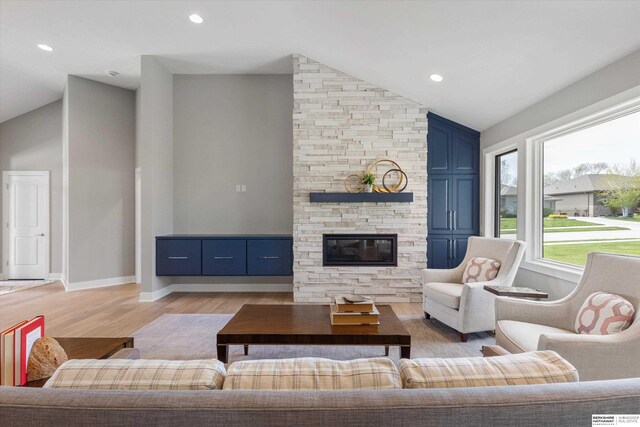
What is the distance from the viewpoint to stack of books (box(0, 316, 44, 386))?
1389 mm

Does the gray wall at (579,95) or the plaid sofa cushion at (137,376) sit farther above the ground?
the gray wall at (579,95)

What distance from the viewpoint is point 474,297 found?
3.26 m

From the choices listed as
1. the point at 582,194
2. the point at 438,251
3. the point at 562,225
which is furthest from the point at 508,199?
the point at 582,194

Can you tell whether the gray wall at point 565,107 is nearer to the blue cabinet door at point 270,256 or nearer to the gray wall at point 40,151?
the blue cabinet door at point 270,256

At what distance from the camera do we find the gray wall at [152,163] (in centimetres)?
472

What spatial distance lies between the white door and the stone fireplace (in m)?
4.84

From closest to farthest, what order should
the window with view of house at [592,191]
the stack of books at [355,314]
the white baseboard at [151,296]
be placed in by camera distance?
the stack of books at [355,314]
the window with view of house at [592,191]
the white baseboard at [151,296]

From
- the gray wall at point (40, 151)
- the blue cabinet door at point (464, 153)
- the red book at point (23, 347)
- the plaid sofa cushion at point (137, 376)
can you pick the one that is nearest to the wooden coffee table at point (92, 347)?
the red book at point (23, 347)

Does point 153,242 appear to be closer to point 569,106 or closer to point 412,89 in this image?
point 412,89

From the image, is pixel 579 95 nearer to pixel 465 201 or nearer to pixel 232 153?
pixel 465 201

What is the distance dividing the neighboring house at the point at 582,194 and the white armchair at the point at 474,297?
70 centimetres

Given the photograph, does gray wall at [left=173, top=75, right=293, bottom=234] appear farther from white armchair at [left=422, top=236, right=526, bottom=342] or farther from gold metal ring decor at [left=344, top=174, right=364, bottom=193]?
white armchair at [left=422, top=236, right=526, bottom=342]

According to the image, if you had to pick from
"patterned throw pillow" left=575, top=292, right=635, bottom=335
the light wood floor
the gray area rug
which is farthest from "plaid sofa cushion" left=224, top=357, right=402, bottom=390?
the light wood floor

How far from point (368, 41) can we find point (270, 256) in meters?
2.95
